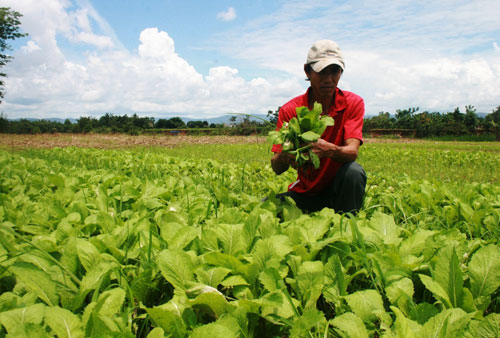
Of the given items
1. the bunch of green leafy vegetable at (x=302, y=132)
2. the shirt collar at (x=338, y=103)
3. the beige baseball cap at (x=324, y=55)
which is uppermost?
the beige baseball cap at (x=324, y=55)

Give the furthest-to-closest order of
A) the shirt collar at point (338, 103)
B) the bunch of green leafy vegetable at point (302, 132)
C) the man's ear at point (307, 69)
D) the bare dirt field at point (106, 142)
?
the bare dirt field at point (106, 142)
the shirt collar at point (338, 103)
the man's ear at point (307, 69)
the bunch of green leafy vegetable at point (302, 132)

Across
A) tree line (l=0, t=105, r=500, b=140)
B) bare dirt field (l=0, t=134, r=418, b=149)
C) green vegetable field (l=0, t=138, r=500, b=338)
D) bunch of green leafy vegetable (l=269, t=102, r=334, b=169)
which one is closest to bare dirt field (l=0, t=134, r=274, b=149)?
bare dirt field (l=0, t=134, r=418, b=149)

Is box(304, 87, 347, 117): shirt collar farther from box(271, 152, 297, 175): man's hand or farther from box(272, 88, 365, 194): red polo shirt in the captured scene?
box(271, 152, 297, 175): man's hand

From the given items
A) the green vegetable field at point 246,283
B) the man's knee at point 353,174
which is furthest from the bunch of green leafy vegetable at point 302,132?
the man's knee at point 353,174

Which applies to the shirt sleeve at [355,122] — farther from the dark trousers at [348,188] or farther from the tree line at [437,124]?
the tree line at [437,124]

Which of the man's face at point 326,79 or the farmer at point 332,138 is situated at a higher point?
the man's face at point 326,79

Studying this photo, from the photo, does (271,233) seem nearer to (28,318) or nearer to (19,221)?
(28,318)

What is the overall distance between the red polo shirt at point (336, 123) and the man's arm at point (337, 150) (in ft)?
0.36

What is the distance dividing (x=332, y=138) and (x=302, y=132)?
3.72ft

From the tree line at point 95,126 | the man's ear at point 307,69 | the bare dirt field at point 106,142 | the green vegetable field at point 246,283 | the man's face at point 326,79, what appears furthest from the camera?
the tree line at point 95,126

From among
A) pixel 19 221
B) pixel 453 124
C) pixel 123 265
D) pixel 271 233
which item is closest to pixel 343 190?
pixel 271 233

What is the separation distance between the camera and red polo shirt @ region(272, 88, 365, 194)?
9.86 ft

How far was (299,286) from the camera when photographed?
1.09 meters

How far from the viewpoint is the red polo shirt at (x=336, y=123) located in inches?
118
